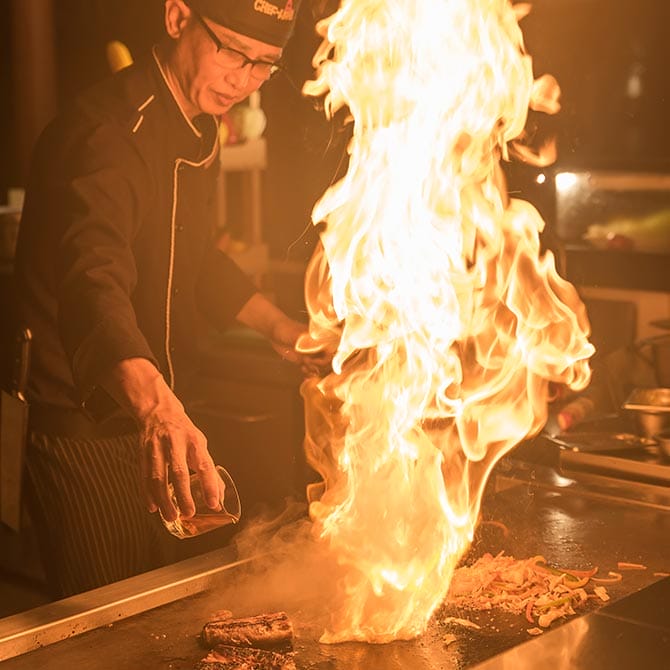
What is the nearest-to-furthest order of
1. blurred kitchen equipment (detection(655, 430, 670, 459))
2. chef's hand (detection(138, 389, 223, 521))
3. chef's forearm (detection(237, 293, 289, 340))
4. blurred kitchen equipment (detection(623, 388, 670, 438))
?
chef's hand (detection(138, 389, 223, 521))
blurred kitchen equipment (detection(655, 430, 670, 459))
blurred kitchen equipment (detection(623, 388, 670, 438))
chef's forearm (detection(237, 293, 289, 340))

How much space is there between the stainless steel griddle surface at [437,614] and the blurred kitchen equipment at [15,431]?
1019 mm

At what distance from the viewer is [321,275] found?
16.2 feet

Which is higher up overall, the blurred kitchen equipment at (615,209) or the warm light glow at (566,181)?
the warm light glow at (566,181)

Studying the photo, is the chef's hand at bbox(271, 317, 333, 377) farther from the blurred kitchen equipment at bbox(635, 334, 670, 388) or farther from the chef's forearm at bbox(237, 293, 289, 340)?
the blurred kitchen equipment at bbox(635, 334, 670, 388)

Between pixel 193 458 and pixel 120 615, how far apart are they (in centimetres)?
35

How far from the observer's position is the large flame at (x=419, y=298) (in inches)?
103

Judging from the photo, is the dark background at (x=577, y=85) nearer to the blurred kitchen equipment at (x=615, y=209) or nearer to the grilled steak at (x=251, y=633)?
the blurred kitchen equipment at (x=615, y=209)

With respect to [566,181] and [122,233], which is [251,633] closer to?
[122,233]

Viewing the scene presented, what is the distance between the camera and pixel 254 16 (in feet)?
10.9

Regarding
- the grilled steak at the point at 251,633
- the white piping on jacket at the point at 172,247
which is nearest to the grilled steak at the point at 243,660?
the grilled steak at the point at 251,633

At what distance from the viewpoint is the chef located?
3.17 meters

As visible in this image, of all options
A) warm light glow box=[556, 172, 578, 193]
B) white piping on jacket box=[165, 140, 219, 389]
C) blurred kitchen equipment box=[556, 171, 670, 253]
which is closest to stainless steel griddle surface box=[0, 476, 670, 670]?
white piping on jacket box=[165, 140, 219, 389]

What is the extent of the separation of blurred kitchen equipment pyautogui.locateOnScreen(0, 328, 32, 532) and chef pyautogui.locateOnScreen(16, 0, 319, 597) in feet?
0.11

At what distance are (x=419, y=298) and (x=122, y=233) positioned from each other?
2.56ft
